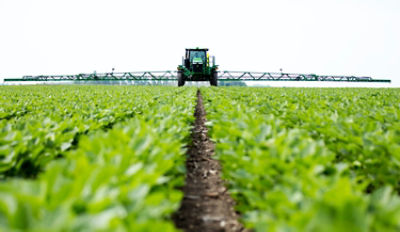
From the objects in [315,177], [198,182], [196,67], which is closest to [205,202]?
[198,182]

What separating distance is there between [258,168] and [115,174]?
3.41 ft

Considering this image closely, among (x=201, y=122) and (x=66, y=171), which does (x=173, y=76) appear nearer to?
(x=201, y=122)

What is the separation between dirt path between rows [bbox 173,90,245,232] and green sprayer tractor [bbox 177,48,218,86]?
682 inches

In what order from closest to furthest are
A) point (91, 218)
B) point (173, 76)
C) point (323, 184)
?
point (91, 218) → point (323, 184) → point (173, 76)

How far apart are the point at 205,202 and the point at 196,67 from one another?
752 inches

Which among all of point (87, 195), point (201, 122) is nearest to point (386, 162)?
point (87, 195)

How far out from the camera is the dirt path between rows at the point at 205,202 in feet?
8.88

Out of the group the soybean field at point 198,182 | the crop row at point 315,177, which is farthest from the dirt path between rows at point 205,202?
the crop row at point 315,177

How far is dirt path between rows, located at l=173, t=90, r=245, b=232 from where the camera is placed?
271 centimetres

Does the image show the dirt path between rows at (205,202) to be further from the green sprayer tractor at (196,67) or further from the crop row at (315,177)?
the green sprayer tractor at (196,67)

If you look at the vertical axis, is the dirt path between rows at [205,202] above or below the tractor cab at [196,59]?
below

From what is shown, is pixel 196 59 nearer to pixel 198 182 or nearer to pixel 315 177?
pixel 198 182

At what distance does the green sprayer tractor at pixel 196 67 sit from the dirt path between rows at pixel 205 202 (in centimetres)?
1733

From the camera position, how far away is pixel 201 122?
8312 mm
